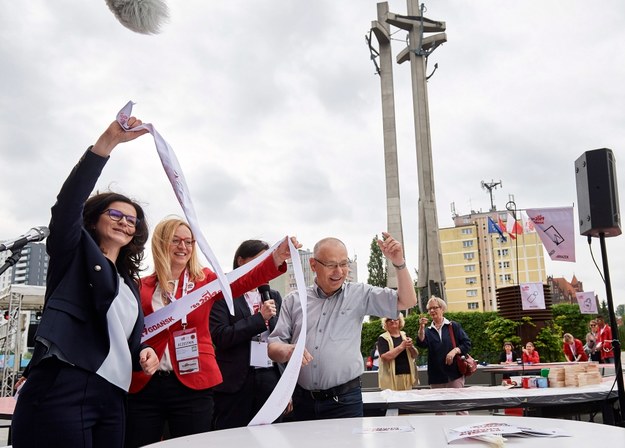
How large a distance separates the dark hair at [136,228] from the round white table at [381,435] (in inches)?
28.9

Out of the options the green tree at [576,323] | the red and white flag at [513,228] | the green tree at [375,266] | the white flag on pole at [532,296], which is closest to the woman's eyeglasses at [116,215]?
the white flag on pole at [532,296]

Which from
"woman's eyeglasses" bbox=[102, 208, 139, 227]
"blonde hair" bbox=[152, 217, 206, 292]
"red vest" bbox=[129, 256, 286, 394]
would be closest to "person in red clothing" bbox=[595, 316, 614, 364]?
"red vest" bbox=[129, 256, 286, 394]

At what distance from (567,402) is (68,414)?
3335 millimetres

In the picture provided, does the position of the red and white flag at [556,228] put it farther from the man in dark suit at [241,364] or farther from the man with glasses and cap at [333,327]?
the man in dark suit at [241,364]

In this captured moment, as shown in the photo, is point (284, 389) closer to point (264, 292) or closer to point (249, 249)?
point (264, 292)

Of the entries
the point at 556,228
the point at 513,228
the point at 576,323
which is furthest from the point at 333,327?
the point at 513,228

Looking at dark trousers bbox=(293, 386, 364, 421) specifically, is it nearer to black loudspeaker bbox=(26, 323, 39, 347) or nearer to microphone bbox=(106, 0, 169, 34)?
black loudspeaker bbox=(26, 323, 39, 347)

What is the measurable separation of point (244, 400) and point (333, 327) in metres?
0.68

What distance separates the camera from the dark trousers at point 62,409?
5.42 ft

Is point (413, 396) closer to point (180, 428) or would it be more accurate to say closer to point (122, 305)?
point (180, 428)

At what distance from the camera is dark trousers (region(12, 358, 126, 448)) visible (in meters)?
1.65

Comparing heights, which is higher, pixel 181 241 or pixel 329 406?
pixel 181 241

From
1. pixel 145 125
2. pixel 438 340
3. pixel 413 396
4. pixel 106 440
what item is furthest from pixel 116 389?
pixel 438 340

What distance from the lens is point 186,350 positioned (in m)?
2.38
